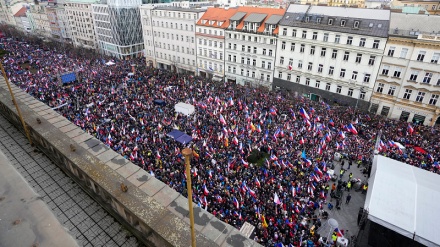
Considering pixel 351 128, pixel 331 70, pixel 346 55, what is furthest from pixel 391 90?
pixel 351 128

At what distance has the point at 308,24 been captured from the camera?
144 ft

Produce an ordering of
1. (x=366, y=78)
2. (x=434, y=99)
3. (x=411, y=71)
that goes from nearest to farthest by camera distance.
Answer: (x=434, y=99)
(x=411, y=71)
(x=366, y=78)

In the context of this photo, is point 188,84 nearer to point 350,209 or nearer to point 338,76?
point 338,76

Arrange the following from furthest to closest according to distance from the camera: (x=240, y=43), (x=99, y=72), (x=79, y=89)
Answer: (x=99, y=72), (x=240, y=43), (x=79, y=89)

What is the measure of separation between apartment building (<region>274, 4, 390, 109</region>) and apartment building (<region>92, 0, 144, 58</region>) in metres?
51.0

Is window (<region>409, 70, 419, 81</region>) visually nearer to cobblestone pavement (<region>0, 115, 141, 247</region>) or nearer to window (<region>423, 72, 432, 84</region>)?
window (<region>423, 72, 432, 84</region>)

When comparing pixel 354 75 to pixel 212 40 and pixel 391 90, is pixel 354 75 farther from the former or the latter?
pixel 212 40

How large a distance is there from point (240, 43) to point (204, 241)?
48.9 m

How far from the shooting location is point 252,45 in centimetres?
5103

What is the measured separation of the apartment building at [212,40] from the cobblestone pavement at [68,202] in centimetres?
4751

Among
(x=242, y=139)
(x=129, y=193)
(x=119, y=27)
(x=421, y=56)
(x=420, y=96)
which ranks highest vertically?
(x=129, y=193)

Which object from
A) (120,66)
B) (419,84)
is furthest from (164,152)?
(120,66)

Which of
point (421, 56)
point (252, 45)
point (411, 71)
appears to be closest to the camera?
point (421, 56)

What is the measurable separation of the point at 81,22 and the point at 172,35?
149 feet
